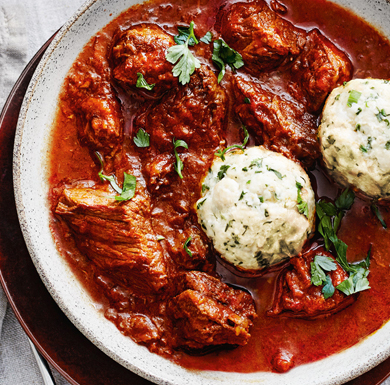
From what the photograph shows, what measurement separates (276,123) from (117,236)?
4.74 feet

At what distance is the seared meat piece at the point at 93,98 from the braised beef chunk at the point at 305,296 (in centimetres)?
162

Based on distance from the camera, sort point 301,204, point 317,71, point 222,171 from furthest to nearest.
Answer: point 317,71, point 222,171, point 301,204

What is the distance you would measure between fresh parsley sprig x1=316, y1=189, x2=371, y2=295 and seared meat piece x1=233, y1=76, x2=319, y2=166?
14.4 inches

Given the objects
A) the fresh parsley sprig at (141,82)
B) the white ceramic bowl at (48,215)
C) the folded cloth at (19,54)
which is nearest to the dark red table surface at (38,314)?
the white ceramic bowl at (48,215)

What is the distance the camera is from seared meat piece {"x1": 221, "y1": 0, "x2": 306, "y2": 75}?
345 centimetres

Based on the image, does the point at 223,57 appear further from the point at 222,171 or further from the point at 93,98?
the point at 93,98

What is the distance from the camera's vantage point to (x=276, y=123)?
3.42m

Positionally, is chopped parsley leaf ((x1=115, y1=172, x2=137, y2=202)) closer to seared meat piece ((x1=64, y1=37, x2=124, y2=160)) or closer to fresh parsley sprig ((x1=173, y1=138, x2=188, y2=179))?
seared meat piece ((x1=64, y1=37, x2=124, y2=160))

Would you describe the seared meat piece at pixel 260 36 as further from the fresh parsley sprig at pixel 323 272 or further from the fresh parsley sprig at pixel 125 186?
the fresh parsley sprig at pixel 323 272

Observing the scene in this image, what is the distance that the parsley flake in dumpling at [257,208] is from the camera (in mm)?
3152

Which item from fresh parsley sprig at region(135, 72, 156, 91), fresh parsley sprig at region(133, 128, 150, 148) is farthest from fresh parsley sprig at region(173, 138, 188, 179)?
fresh parsley sprig at region(135, 72, 156, 91)

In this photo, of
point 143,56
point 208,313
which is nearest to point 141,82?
point 143,56

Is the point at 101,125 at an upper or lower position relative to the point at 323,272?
lower

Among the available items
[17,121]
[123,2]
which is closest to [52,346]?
[17,121]
